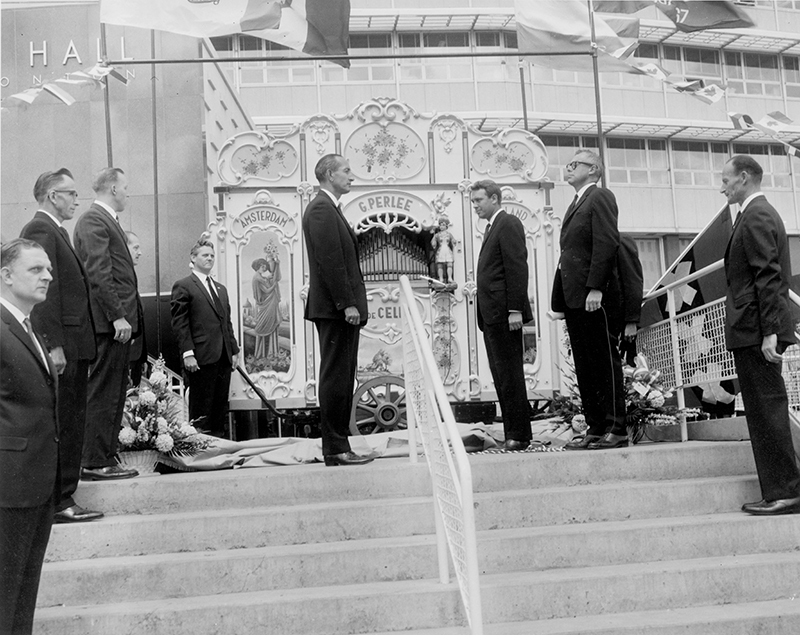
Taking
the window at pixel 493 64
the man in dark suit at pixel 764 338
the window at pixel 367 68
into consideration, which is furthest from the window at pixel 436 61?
the man in dark suit at pixel 764 338

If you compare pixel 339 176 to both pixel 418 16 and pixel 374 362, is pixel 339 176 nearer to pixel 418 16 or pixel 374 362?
pixel 374 362

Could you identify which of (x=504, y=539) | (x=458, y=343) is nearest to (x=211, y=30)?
(x=458, y=343)

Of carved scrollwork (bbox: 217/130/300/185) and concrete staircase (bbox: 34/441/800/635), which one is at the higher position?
carved scrollwork (bbox: 217/130/300/185)

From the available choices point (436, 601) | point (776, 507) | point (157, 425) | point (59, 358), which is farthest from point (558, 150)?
point (436, 601)

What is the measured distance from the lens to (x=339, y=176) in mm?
5727

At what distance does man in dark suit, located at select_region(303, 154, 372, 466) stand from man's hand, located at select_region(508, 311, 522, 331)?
3.08ft

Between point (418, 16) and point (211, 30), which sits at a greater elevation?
point (418, 16)

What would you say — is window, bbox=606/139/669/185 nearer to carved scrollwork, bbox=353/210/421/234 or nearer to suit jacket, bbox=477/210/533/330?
carved scrollwork, bbox=353/210/421/234

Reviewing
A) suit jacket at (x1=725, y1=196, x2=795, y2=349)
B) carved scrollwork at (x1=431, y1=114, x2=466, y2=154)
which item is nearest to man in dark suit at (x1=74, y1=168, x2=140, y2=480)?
suit jacket at (x1=725, y1=196, x2=795, y2=349)

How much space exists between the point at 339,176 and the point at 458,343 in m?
3.61

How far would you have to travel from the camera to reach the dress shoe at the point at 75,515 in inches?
183

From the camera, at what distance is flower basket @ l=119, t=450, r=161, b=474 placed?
6098 mm

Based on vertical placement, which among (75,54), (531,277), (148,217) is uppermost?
(75,54)

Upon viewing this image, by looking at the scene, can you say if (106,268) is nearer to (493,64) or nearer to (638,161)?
(493,64)
